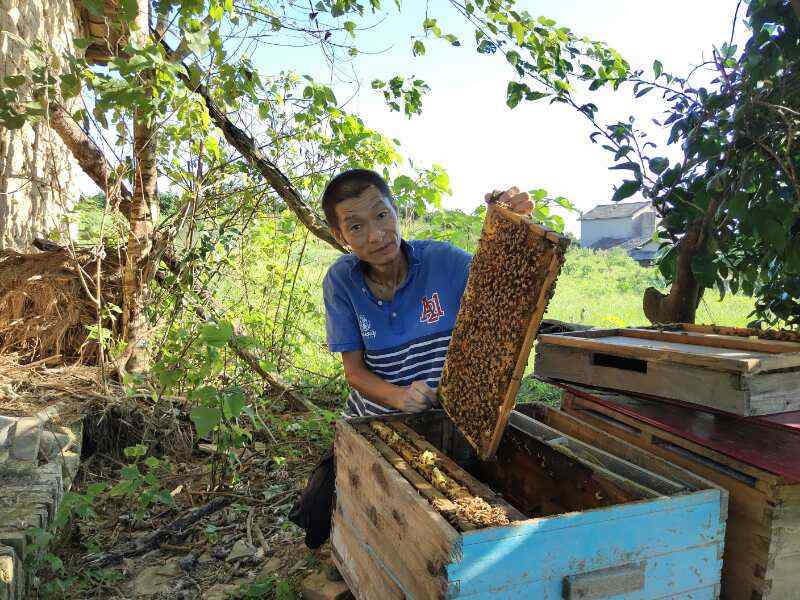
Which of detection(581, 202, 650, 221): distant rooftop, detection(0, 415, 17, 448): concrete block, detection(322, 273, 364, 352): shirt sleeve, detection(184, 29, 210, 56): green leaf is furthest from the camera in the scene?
detection(581, 202, 650, 221): distant rooftop

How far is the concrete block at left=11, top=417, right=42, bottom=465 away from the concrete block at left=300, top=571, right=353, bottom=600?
195 centimetres

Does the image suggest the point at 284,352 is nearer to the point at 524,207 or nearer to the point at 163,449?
the point at 163,449

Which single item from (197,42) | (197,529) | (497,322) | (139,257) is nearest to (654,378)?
(497,322)

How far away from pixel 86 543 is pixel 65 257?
9.11 ft

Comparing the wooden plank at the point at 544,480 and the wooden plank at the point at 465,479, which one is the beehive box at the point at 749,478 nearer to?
the wooden plank at the point at 544,480

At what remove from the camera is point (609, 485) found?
1.73 meters

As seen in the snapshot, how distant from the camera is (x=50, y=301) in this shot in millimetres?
4855

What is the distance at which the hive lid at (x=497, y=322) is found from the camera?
5.79 ft

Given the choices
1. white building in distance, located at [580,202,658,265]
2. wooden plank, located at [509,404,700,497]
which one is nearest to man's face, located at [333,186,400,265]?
wooden plank, located at [509,404,700,497]

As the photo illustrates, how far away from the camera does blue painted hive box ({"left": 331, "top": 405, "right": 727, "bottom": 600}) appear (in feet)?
4.49

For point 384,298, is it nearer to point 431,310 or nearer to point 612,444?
point 431,310

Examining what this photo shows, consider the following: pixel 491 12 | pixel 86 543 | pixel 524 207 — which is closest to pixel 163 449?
pixel 86 543

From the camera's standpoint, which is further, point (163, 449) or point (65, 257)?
point (65, 257)

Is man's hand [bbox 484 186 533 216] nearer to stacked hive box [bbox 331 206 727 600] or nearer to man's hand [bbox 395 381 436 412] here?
stacked hive box [bbox 331 206 727 600]
